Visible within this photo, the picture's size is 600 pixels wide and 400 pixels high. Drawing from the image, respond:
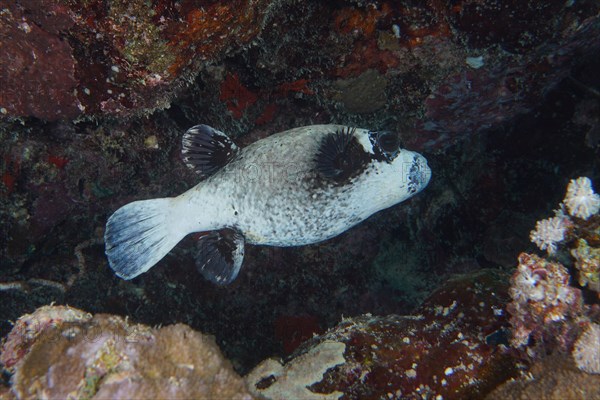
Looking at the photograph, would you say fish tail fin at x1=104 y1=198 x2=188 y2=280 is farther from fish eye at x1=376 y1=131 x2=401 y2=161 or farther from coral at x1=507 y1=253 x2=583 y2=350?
coral at x1=507 y1=253 x2=583 y2=350

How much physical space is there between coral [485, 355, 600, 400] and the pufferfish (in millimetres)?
1997

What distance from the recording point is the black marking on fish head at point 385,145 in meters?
3.66

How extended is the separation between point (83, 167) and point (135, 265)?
4.80 feet

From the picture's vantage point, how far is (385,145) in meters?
3.68

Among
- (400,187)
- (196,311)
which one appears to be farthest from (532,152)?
(196,311)

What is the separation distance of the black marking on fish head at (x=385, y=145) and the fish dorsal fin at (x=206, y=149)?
152 cm

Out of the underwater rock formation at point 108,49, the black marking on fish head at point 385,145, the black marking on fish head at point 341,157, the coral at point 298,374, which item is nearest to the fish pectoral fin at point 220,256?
the coral at point 298,374

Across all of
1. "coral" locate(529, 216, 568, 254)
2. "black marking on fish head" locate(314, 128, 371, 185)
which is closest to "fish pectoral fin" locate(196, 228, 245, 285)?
"black marking on fish head" locate(314, 128, 371, 185)

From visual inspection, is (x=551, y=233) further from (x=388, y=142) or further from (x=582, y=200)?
(x=388, y=142)

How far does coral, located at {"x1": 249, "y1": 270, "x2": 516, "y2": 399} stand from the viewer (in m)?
2.75

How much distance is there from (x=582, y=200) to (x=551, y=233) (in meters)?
0.33

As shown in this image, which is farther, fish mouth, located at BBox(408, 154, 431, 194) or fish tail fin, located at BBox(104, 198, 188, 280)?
fish mouth, located at BBox(408, 154, 431, 194)

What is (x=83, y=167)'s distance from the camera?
13.7 ft

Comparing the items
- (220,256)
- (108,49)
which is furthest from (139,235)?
(108,49)
